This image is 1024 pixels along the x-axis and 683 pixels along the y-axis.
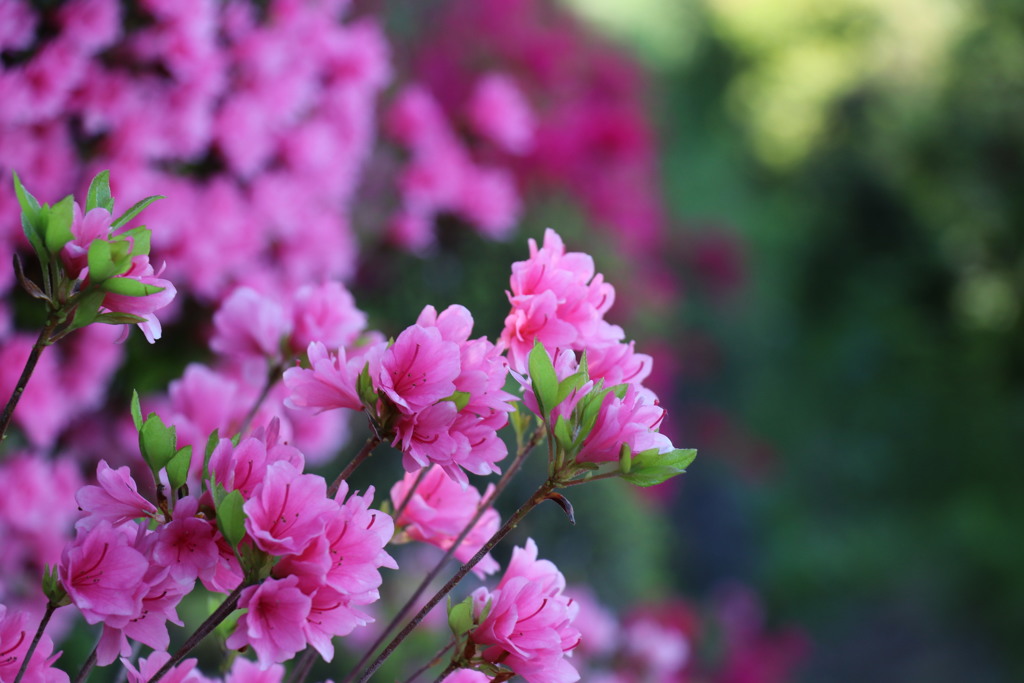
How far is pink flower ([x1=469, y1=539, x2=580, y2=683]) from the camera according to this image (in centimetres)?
60

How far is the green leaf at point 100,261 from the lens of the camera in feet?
1.81

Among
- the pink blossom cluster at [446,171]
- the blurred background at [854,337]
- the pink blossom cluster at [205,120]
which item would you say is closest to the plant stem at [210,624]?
the pink blossom cluster at [205,120]

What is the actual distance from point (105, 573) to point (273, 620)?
107 mm

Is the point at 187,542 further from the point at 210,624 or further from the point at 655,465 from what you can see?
the point at 655,465

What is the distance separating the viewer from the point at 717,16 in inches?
358

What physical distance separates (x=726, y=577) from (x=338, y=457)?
2772 millimetres

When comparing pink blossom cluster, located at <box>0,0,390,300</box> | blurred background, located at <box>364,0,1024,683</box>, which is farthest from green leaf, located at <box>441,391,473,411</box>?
blurred background, located at <box>364,0,1024,683</box>

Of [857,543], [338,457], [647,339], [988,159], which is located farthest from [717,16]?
[338,457]

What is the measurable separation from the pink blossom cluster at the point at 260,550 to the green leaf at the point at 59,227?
0.14m

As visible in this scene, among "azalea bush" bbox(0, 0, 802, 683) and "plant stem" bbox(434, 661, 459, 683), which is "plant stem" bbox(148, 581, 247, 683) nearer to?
"azalea bush" bbox(0, 0, 802, 683)

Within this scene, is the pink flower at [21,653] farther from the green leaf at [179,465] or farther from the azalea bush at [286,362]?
the green leaf at [179,465]

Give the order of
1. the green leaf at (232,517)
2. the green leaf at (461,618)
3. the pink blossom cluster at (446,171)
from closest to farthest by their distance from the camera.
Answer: the green leaf at (232,517) < the green leaf at (461,618) < the pink blossom cluster at (446,171)

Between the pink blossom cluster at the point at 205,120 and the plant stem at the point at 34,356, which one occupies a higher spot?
the pink blossom cluster at the point at 205,120

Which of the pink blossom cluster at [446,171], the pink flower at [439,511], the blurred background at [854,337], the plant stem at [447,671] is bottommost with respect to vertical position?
the plant stem at [447,671]
